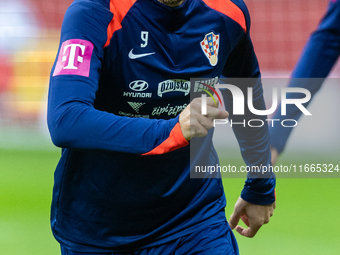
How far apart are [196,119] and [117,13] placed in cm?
53

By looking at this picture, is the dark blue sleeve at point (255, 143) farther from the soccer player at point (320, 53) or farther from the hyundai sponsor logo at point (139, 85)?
the hyundai sponsor logo at point (139, 85)

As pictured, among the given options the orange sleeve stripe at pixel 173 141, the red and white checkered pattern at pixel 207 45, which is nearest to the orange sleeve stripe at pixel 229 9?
the red and white checkered pattern at pixel 207 45

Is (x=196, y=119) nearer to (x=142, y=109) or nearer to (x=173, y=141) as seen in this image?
(x=173, y=141)

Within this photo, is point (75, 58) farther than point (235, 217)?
No

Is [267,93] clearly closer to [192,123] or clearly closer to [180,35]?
[180,35]

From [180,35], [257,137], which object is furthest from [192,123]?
[257,137]

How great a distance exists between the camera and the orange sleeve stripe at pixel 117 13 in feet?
5.18

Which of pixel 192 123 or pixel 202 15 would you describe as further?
pixel 202 15

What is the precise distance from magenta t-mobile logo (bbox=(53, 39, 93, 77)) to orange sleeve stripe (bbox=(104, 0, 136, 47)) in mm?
113

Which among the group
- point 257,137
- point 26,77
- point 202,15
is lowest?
point 26,77

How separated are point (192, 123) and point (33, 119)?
22.2ft

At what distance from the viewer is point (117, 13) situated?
63.6 inches

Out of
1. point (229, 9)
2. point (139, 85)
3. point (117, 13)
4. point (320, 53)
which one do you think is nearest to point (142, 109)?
point (139, 85)

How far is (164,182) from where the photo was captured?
1.82m
